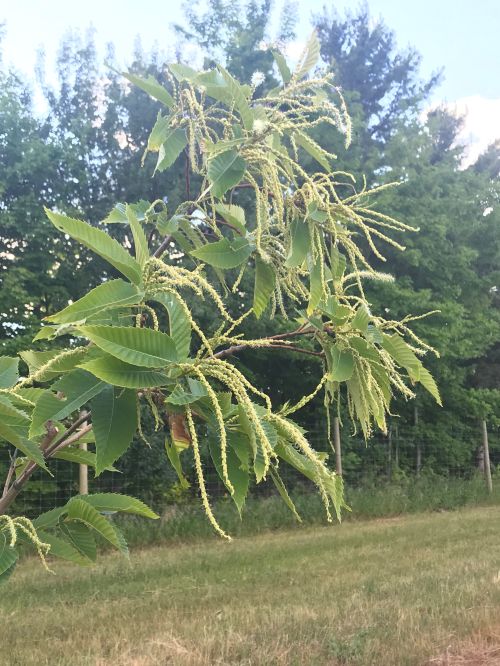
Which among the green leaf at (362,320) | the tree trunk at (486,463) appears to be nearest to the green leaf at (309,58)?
the green leaf at (362,320)

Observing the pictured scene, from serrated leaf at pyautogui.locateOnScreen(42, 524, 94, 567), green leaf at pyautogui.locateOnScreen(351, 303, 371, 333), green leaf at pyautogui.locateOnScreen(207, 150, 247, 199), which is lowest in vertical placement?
serrated leaf at pyautogui.locateOnScreen(42, 524, 94, 567)

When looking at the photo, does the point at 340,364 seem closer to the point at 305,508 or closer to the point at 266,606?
the point at 266,606

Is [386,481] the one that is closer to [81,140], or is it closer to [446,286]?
[446,286]

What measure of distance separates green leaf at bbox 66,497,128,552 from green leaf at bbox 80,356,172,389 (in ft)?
1.43

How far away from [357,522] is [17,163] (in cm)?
826

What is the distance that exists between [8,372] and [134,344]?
0.44 meters

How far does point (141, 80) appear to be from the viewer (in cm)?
158

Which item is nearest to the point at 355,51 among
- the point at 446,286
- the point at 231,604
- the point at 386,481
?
the point at 446,286

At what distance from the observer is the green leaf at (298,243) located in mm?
1416

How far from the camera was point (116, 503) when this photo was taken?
143 centimetres

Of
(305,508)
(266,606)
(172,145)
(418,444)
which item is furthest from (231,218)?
(418,444)

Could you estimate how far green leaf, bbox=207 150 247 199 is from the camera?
1.42 metres

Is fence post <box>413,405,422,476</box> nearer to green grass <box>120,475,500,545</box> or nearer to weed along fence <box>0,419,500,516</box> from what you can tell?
weed along fence <box>0,419,500,516</box>

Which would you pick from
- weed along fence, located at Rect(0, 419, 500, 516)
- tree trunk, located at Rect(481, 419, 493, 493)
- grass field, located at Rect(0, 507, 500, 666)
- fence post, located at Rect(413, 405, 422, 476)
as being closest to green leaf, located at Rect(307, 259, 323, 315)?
grass field, located at Rect(0, 507, 500, 666)
